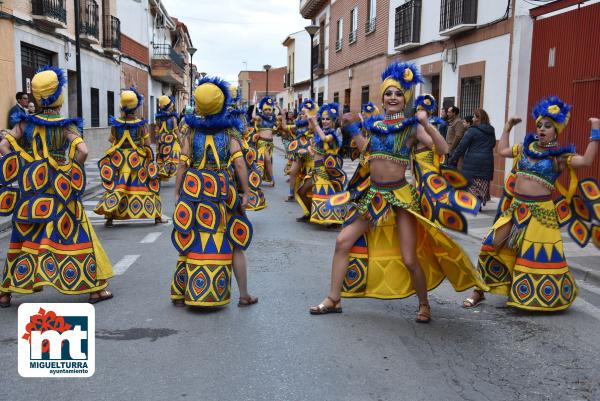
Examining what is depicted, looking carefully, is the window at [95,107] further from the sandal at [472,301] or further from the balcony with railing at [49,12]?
the sandal at [472,301]

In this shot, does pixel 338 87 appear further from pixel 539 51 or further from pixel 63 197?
pixel 63 197

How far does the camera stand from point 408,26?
1798 cm

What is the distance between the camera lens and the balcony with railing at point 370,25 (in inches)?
874

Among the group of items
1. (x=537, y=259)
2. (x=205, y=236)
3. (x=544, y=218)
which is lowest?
(x=537, y=259)

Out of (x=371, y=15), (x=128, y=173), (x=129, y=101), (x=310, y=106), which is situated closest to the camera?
(x=129, y=101)

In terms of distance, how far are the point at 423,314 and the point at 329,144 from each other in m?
4.47

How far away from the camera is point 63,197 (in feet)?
16.8

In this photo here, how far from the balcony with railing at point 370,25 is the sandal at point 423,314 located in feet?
60.8

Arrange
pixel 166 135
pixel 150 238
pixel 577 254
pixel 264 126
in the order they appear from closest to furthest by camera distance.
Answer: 1. pixel 577 254
2. pixel 150 238
3. pixel 166 135
4. pixel 264 126

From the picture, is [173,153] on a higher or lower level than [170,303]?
higher

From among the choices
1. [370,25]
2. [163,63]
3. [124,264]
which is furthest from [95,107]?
[124,264]

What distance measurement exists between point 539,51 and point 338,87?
17424 millimetres

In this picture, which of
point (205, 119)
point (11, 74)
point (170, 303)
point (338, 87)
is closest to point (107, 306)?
point (170, 303)

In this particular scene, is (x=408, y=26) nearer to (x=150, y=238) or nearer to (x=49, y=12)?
(x=49, y=12)
